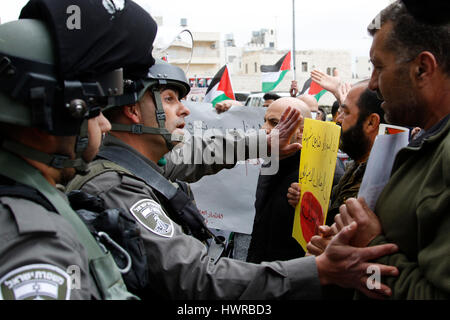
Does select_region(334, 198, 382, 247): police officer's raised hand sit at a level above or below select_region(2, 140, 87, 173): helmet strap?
below

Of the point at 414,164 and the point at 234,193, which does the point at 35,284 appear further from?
the point at 234,193

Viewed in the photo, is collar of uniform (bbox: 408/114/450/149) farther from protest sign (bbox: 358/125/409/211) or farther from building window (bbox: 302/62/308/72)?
building window (bbox: 302/62/308/72)

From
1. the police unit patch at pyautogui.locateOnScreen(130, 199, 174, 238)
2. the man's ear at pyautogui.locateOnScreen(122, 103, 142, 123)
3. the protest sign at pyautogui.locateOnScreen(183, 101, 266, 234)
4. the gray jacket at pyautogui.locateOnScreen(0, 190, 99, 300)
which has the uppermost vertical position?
the man's ear at pyautogui.locateOnScreen(122, 103, 142, 123)

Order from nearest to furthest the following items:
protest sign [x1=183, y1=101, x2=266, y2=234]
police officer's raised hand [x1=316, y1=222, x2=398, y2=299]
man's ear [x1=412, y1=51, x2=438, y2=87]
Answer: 1. police officer's raised hand [x1=316, y1=222, x2=398, y2=299]
2. man's ear [x1=412, y1=51, x2=438, y2=87]
3. protest sign [x1=183, y1=101, x2=266, y2=234]

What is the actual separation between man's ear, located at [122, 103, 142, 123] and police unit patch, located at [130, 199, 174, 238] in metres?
0.75

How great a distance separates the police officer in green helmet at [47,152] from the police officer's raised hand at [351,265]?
0.87 meters

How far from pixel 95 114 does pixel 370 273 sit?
129cm

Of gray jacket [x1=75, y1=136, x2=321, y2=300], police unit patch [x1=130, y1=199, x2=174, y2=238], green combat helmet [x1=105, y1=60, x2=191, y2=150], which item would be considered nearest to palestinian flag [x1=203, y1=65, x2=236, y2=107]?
green combat helmet [x1=105, y1=60, x2=191, y2=150]

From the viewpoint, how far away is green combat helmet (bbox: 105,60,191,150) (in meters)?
2.50

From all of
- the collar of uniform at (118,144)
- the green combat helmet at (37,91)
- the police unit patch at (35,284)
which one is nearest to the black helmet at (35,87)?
the green combat helmet at (37,91)

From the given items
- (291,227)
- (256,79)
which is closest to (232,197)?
(291,227)

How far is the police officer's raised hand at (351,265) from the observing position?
1.60m

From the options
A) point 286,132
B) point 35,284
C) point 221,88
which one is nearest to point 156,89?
point 286,132

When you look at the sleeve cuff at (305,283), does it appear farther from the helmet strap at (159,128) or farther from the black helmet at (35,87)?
the helmet strap at (159,128)
